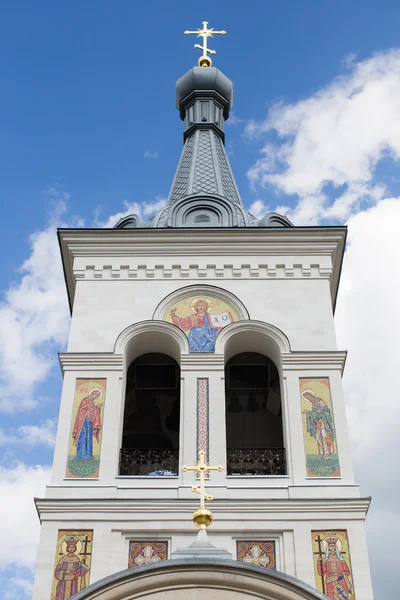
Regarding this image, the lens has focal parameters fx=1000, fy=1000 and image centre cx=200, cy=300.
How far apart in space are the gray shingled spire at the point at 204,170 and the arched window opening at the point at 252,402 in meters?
2.96

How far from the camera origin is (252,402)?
20.1 metres

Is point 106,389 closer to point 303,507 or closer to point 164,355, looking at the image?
point 164,355

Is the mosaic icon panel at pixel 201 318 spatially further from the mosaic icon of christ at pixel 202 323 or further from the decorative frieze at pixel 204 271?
the decorative frieze at pixel 204 271

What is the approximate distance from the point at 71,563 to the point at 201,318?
526 cm

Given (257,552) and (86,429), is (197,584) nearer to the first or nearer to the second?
(257,552)

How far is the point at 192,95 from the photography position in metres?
26.7

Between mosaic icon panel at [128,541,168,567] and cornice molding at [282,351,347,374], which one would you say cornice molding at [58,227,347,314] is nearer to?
cornice molding at [282,351,347,374]

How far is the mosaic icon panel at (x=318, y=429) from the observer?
16.0 m

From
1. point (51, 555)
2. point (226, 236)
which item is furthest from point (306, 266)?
point (51, 555)

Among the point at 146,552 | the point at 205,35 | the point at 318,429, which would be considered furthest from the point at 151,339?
the point at 205,35

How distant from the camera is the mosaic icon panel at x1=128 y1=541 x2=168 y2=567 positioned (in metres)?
14.9

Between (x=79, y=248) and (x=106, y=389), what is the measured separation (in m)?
3.58

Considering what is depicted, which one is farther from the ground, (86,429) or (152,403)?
(152,403)

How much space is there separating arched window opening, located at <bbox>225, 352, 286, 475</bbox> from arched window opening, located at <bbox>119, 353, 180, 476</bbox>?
1.08 meters
